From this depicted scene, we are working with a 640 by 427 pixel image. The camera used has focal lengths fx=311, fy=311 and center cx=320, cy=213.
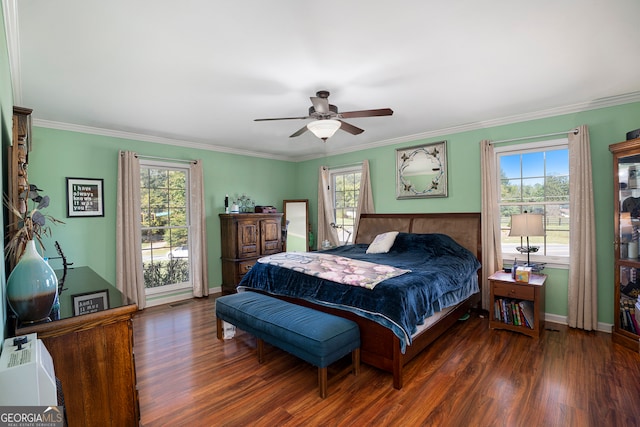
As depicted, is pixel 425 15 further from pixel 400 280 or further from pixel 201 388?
pixel 201 388

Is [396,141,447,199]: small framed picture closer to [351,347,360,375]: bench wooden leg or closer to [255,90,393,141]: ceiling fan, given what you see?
A: [255,90,393,141]: ceiling fan

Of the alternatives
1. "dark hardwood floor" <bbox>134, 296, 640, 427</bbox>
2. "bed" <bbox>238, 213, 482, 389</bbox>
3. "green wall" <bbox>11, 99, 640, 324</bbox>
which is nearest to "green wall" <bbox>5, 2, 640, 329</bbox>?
"green wall" <bbox>11, 99, 640, 324</bbox>

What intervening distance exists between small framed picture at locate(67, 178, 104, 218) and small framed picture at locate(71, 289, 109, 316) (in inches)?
101

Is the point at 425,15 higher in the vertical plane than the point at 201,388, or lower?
higher

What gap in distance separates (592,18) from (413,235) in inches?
118

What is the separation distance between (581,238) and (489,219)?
0.94m

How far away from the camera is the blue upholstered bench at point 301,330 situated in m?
2.34

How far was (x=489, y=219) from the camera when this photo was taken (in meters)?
4.06

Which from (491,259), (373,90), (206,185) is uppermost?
(373,90)

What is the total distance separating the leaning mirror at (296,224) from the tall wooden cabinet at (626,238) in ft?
14.8

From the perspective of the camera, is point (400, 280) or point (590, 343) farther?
point (590, 343)

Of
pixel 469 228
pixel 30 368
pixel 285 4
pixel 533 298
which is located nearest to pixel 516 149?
pixel 469 228

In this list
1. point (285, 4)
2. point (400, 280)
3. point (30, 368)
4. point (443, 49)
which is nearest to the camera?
point (30, 368)

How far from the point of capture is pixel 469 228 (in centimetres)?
426
